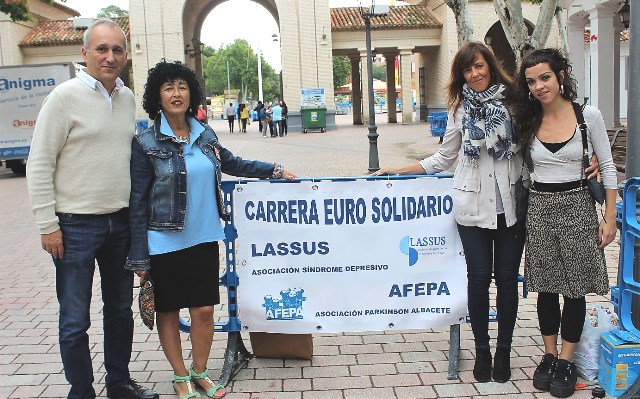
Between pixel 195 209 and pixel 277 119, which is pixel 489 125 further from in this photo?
pixel 277 119

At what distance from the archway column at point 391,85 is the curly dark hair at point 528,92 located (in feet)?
120

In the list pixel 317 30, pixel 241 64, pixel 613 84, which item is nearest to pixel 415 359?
pixel 613 84

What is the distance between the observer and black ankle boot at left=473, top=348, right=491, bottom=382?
160 inches

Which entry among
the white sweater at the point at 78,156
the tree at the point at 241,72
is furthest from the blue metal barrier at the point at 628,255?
the tree at the point at 241,72

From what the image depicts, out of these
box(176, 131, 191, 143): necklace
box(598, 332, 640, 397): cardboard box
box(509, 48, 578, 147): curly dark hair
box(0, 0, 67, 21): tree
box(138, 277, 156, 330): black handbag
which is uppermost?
box(0, 0, 67, 21): tree

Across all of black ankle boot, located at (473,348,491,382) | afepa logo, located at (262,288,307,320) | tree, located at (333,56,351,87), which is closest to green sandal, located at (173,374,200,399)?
afepa logo, located at (262,288,307,320)

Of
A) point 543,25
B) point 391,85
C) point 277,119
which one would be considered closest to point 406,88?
point 391,85

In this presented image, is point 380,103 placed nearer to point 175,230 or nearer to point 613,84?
point 613,84

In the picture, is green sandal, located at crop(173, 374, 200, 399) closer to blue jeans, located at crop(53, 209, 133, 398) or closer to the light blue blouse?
blue jeans, located at crop(53, 209, 133, 398)

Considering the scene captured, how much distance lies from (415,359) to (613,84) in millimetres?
18619

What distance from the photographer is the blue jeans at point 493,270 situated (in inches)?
154

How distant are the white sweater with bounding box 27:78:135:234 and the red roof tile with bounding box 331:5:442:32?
109 ft

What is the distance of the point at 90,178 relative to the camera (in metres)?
3.56

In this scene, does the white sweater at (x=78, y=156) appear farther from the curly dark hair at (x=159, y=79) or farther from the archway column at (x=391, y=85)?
the archway column at (x=391, y=85)
